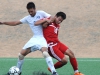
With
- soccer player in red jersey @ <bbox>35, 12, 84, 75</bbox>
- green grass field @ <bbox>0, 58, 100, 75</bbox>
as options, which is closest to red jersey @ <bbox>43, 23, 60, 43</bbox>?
soccer player in red jersey @ <bbox>35, 12, 84, 75</bbox>

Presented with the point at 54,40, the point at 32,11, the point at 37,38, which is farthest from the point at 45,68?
the point at 32,11

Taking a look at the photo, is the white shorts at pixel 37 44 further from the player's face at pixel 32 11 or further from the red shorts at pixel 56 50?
the player's face at pixel 32 11

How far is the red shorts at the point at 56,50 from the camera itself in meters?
9.17

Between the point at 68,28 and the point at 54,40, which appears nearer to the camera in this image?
the point at 54,40

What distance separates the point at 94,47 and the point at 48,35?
309 inches

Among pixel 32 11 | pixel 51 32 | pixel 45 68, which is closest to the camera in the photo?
pixel 32 11

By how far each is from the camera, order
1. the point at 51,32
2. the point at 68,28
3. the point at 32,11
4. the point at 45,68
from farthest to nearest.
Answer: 1. the point at 68,28
2. the point at 45,68
3. the point at 51,32
4. the point at 32,11

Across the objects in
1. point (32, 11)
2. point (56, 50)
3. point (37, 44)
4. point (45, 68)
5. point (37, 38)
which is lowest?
point (45, 68)

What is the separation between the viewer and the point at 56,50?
9.17m

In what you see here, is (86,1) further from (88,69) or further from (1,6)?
(88,69)

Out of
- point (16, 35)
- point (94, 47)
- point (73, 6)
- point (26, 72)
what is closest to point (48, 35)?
point (26, 72)

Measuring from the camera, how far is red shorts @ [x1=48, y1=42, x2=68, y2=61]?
361 inches

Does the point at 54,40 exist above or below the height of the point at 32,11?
below

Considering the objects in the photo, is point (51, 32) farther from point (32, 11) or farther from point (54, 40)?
point (32, 11)
